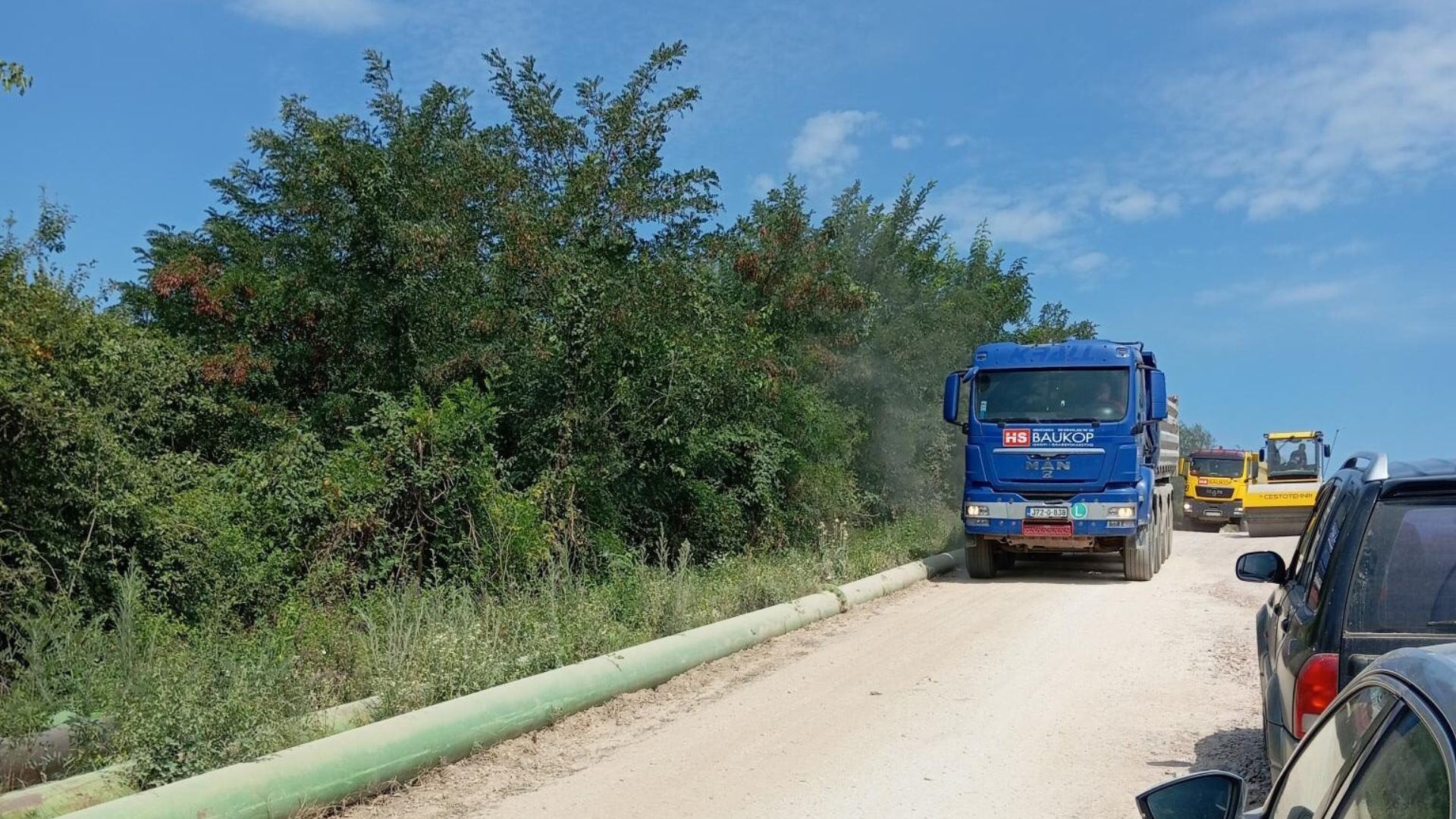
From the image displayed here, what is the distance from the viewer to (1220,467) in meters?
32.9

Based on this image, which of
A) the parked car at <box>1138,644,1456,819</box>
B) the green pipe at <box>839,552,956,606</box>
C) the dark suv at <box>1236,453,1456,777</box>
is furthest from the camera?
the green pipe at <box>839,552,956,606</box>

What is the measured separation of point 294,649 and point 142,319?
9142 millimetres

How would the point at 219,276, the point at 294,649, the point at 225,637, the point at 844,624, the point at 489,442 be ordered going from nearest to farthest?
the point at 294,649, the point at 225,637, the point at 844,624, the point at 489,442, the point at 219,276

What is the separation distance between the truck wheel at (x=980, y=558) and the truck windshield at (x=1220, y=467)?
18.5 metres

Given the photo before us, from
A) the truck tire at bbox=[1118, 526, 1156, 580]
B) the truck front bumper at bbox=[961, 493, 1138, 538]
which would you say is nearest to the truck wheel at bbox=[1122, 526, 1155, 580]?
the truck tire at bbox=[1118, 526, 1156, 580]

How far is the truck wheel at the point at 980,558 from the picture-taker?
16750 millimetres

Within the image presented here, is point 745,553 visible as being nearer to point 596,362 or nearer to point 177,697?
point 596,362

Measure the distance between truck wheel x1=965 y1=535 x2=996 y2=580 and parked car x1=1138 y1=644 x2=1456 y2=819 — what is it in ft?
46.2

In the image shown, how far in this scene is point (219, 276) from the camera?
1518 centimetres

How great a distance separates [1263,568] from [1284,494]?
2437 centimetres

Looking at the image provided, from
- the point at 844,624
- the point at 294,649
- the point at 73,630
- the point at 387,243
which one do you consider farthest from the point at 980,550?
the point at 73,630

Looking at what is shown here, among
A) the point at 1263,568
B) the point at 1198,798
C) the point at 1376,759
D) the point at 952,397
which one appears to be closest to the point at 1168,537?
the point at 952,397

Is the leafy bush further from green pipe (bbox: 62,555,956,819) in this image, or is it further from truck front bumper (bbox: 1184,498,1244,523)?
truck front bumper (bbox: 1184,498,1244,523)

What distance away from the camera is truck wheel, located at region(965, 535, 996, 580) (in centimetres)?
1675
